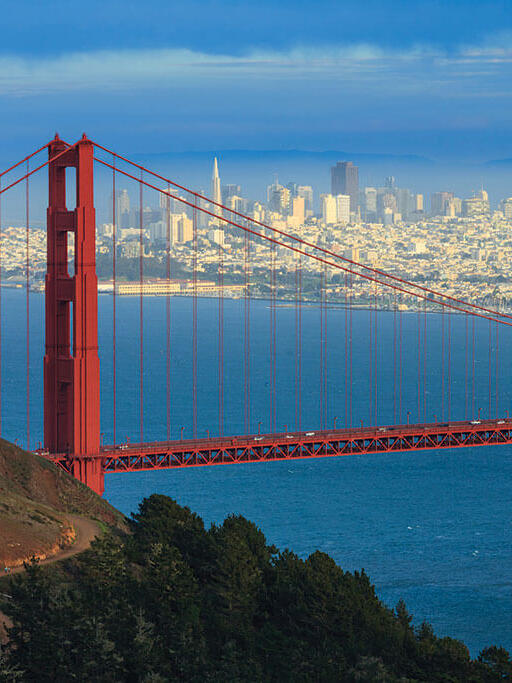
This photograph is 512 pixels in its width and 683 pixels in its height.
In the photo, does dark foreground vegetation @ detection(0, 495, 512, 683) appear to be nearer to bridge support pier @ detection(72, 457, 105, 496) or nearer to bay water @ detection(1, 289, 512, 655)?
bridge support pier @ detection(72, 457, 105, 496)

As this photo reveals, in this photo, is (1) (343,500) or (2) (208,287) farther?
(2) (208,287)

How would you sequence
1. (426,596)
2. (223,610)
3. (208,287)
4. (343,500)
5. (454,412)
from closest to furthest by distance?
(223,610)
(426,596)
(343,500)
(454,412)
(208,287)

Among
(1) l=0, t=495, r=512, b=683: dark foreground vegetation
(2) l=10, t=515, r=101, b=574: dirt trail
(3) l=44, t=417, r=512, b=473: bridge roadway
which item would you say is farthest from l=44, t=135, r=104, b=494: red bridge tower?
(1) l=0, t=495, r=512, b=683: dark foreground vegetation

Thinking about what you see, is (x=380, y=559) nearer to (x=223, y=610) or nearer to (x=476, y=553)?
(x=476, y=553)

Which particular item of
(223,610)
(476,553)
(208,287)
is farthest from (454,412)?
(208,287)

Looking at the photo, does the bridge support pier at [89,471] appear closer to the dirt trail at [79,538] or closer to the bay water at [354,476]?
the dirt trail at [79,538]

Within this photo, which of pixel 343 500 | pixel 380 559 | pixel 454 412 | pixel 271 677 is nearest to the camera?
pixel 271 677

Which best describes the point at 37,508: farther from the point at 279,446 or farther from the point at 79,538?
the point at 279,446
